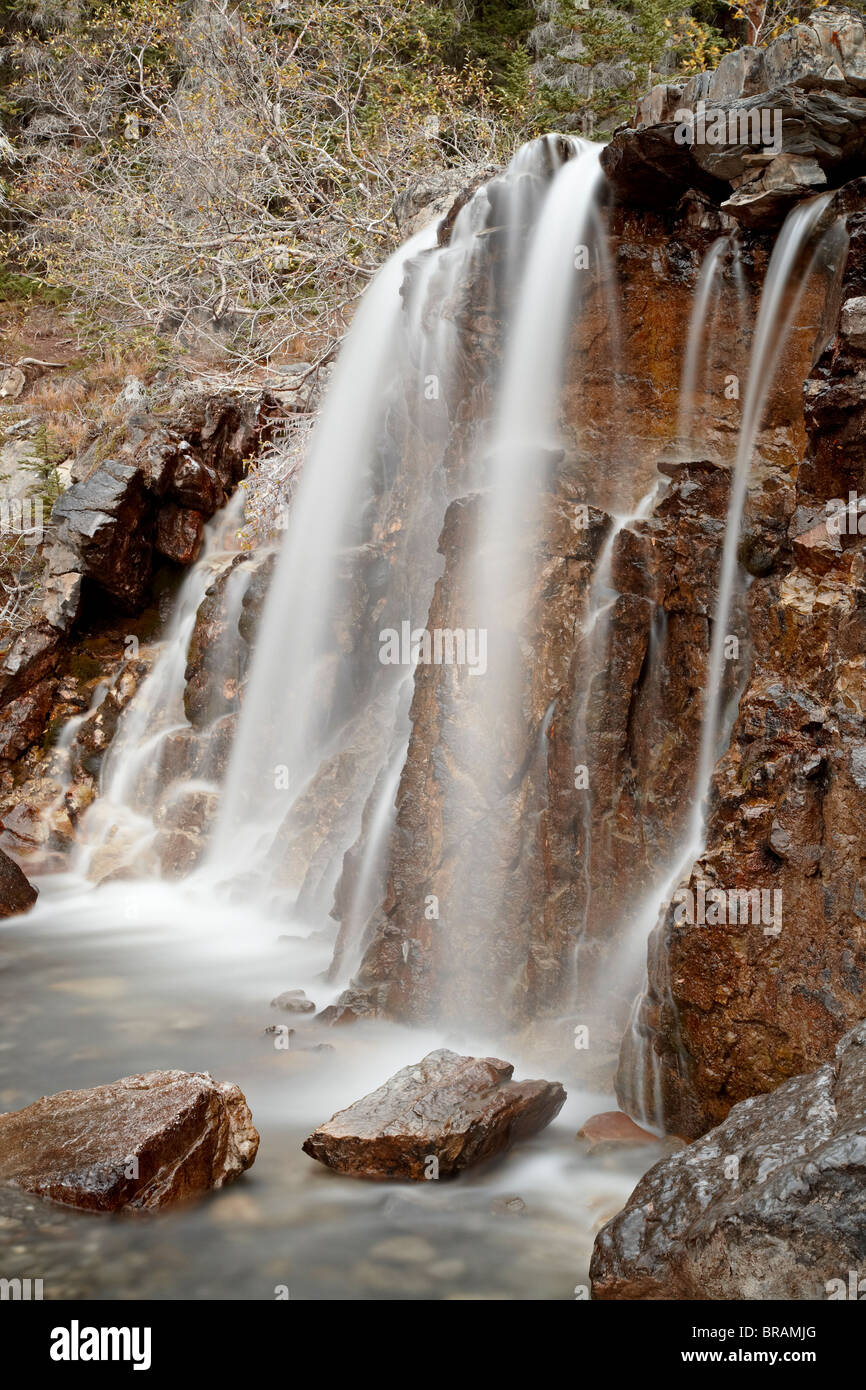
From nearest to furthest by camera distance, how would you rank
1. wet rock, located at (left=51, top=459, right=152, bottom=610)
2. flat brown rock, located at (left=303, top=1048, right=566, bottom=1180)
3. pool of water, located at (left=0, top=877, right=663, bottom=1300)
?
1. pool of water, located at (left=0, top=877, right=663, bottom=1300)
2. flat brown rock, located at (left=303, top=1048, right=566, bottom=1180)
3. wet rock, located at (left=51, top=459, right=152, bottom=610)

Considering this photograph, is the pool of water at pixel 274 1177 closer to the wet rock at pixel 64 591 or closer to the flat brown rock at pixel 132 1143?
the flat brown rock at pixel 132 1143

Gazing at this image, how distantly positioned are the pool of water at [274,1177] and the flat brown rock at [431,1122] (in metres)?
0.10

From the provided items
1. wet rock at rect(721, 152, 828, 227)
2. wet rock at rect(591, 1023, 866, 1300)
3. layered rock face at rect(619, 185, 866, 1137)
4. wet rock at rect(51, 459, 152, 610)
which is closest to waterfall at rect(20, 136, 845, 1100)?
wet rock at rect(721, 152, 828, 227)

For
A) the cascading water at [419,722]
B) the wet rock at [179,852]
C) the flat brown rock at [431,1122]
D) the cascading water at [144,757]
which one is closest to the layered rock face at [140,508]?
the cascading water at [144,757]

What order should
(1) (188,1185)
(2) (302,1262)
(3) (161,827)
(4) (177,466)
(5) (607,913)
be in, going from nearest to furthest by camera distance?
(2) (302,1262)
(1) (188,1185)
(5) (607,913)
(3) (161,827)
(4) (177,466)

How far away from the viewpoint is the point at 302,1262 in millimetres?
4602

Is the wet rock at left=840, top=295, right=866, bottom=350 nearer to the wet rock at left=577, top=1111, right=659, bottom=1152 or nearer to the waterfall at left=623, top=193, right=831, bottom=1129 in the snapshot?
the waterfall at left=623, top=193, right=831, bottom=1129

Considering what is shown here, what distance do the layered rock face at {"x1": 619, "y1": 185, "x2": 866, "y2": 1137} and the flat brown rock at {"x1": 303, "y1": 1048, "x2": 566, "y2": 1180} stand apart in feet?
2.88

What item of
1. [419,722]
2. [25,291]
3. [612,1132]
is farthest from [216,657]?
[25,291]

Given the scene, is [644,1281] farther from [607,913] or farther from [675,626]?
[675,626]

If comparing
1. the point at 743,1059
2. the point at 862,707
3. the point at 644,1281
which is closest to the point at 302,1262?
the point at 644,1281

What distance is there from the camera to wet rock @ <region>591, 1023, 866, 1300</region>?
352 centimetres

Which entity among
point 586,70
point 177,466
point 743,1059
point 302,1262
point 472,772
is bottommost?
point 302,1262
